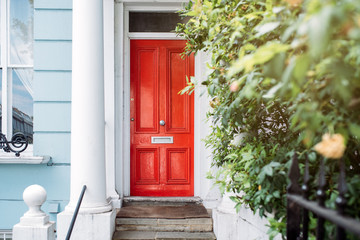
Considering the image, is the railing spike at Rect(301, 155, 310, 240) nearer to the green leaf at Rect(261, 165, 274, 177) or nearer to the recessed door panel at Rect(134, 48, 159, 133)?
the green leaf at Rect(261, 165, 274, 177)

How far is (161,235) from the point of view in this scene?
3605mm

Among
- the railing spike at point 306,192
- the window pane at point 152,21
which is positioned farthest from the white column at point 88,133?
the railing spike at point 306,192

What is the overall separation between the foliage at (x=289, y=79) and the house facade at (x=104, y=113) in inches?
52.6

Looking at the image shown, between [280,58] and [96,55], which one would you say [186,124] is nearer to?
[96,55]

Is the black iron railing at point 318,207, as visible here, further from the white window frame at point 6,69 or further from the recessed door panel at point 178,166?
Result: the white window frame at point 6,69

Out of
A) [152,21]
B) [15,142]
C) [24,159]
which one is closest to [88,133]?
[24,159]

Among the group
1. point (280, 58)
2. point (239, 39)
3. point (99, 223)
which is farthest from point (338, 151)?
point (99, 223)

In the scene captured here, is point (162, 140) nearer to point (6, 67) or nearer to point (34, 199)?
point (34, 199)

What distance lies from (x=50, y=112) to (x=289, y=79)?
12.5 ft

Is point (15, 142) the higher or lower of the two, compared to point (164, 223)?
higher

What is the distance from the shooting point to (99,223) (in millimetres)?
3354

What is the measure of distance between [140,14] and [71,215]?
285cm

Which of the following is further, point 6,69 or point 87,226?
point 6,69

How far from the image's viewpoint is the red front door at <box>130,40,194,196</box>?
4531 millimetres
